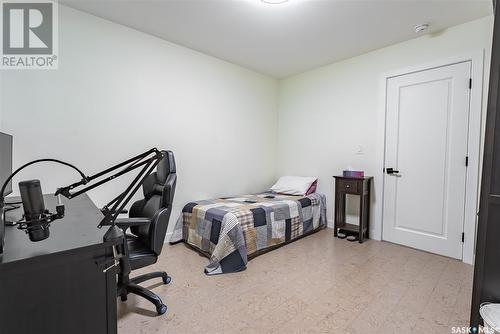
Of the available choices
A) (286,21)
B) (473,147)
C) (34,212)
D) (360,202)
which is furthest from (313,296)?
(286,21)

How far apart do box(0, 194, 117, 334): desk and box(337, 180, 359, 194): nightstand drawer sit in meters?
2.78

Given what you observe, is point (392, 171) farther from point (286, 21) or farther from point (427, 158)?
point (286, 21)

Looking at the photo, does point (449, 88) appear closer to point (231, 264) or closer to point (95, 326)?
point (231, 264)

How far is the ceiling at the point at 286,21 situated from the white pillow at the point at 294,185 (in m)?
1.76

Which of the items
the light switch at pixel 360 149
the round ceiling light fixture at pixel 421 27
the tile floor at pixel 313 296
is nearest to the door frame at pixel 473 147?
the tile floor at pixel 313 296

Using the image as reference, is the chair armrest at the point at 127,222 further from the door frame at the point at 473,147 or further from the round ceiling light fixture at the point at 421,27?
the round ceiling light fixture at the point at 421,27

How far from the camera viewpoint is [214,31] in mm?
2699

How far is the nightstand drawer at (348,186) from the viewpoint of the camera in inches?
121

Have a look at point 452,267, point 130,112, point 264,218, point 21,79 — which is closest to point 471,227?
point 452,267

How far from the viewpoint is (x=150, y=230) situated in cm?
168

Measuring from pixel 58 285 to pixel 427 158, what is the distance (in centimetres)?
328

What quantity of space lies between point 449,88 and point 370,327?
2478mm

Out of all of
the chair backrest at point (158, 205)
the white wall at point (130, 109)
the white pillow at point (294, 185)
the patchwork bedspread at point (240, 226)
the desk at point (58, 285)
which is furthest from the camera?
the white pillow at point (294, 185)

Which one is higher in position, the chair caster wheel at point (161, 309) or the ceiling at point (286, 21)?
the ceiling at point (286, 21)
